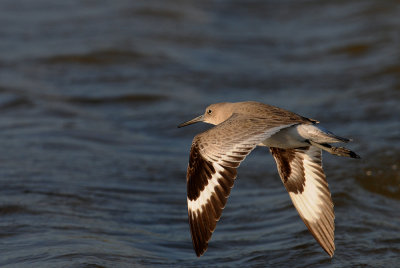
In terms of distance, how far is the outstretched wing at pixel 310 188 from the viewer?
543 centimetres

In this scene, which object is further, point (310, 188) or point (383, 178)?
point (383, 178)

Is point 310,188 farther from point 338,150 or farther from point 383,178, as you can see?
point 383,178

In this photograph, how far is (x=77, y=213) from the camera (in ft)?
20.8

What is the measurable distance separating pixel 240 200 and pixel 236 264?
1.57 m

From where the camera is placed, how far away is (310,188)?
5.61 meters

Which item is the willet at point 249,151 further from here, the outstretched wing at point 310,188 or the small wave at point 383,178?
the small wave at point 383,178

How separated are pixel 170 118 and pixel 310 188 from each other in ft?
13.8

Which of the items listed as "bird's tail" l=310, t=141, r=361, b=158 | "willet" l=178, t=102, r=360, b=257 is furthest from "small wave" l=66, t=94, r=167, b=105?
"bird's tail" l=310, t=141, r=361, b=158

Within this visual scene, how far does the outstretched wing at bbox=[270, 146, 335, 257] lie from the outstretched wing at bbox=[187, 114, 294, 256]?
3.29 ft

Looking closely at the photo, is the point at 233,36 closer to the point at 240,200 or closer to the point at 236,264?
the point at 240,200

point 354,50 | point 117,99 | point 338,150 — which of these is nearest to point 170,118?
point 117,99

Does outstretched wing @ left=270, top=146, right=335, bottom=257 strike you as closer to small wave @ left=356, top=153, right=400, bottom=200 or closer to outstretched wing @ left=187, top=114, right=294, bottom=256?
outstretched wing @ left=187, top=114, right=294, bottom=256

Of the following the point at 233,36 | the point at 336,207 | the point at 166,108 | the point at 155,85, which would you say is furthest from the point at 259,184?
the point at 233,36

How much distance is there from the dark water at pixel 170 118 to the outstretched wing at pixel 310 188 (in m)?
0.25
